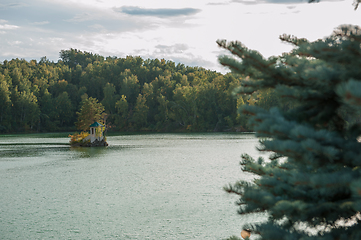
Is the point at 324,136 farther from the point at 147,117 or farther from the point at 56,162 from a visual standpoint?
the point at 147,117

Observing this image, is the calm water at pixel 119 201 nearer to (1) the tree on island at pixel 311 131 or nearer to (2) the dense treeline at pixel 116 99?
(1) the tree on island at pixel 311 131

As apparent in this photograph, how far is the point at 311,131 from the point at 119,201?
10.2 metres

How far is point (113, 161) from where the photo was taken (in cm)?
2222

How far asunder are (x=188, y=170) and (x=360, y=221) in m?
16.1

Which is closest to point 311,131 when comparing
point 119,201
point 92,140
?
point 119,201

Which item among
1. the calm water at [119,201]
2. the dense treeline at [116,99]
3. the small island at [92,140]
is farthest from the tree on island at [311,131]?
the dense treeline at [116,99]

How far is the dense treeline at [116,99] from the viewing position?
67875mm

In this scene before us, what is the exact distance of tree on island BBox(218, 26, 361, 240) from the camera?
1.81 metres

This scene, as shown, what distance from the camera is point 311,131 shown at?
1.82 m

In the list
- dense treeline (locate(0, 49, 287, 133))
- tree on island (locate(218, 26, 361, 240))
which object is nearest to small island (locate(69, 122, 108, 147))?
tree on island (locate(218, 26, 361, 240))

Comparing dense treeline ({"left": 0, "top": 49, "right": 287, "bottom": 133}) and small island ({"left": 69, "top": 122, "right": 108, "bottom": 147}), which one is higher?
dense treeline ({"left": 0, "top": 49, "right": 287, "bottom": 133})

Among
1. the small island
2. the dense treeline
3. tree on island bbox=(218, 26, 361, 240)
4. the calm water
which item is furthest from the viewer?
the dense treeline

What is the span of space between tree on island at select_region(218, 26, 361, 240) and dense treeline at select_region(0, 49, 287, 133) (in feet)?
201

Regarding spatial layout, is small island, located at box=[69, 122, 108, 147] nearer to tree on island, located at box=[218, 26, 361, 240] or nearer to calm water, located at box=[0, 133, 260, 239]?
calm water, located at box=[0, 133, 260, 239]
